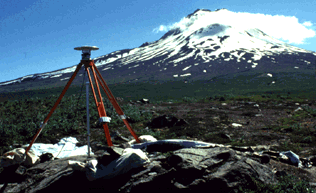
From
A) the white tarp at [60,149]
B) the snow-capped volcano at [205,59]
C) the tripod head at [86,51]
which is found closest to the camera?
the tripod head at [86,51]

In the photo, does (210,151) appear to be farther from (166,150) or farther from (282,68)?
(282,68)

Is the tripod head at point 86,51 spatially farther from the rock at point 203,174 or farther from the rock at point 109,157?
the rock at point 203,174

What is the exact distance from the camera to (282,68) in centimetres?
9550

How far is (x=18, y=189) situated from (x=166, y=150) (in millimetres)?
4826

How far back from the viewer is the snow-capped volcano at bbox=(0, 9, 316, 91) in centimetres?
10069

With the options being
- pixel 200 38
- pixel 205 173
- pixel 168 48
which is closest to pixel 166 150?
pixel 205 173

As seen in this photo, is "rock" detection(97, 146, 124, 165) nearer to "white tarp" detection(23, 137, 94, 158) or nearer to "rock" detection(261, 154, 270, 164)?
"white tarp" detection(23, 137, 94, 158)

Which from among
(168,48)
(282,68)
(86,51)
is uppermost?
(168,48)

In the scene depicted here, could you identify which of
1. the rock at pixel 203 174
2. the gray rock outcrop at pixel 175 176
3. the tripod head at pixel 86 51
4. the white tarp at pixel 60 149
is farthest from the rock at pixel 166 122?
the tripod head at pixel 86 51

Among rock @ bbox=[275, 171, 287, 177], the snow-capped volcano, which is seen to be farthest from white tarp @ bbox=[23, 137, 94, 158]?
the snow-capped volcano

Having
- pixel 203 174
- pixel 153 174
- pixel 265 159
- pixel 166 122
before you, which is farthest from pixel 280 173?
pixel 166 122

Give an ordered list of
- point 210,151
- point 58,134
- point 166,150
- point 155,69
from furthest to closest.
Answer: point 155,69, point 58,134, point 166,150, point 210,151

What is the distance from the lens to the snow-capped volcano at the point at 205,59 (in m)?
101

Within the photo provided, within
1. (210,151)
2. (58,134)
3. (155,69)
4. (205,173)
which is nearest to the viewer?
(205,173)
